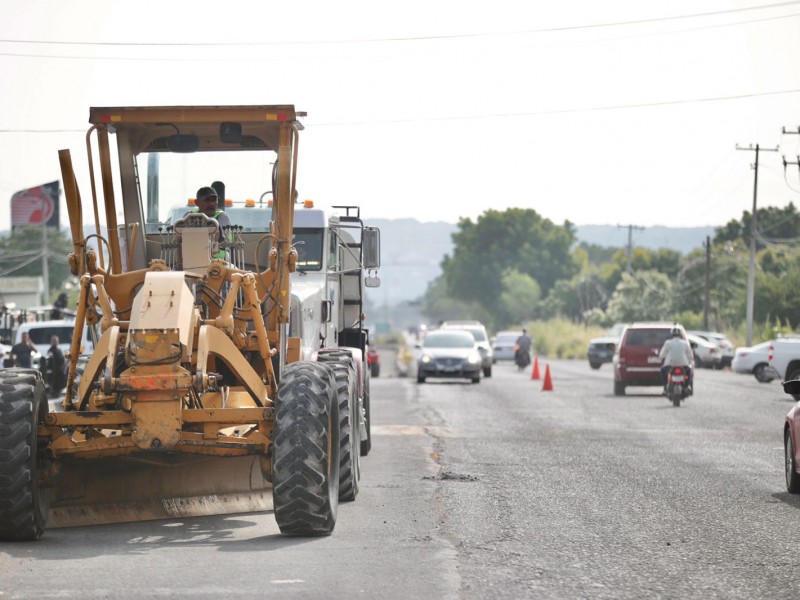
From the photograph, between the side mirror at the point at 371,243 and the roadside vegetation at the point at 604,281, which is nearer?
the side mirror at the point at 371,243

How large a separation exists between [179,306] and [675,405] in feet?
69.7

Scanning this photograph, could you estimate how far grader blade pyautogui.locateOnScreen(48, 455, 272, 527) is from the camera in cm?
1112

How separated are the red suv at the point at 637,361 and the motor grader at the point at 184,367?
21665mm

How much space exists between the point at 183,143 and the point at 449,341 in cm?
2949

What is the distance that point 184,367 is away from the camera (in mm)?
10500

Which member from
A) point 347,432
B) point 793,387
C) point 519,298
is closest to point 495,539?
point 347,432

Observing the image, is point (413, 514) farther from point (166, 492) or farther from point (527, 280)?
point (527, 280)

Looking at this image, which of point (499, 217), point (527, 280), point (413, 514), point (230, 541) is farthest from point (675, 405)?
point (499, 217)

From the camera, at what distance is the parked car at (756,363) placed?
143 ft

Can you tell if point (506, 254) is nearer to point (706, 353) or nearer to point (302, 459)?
point (706, 353)

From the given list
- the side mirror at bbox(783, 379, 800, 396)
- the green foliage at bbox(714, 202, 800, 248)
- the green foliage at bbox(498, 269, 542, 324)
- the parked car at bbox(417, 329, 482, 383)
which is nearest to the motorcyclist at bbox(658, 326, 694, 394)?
the parked car at bbox(417, 329, 482, 383)

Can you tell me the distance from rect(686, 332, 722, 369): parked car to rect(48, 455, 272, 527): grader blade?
4806 cm

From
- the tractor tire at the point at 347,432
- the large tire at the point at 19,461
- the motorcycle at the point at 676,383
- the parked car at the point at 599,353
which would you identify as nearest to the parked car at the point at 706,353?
the parked car at the point at 599,353

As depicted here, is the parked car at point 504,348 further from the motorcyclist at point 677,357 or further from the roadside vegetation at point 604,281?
the motorcyclist at point 677,357
